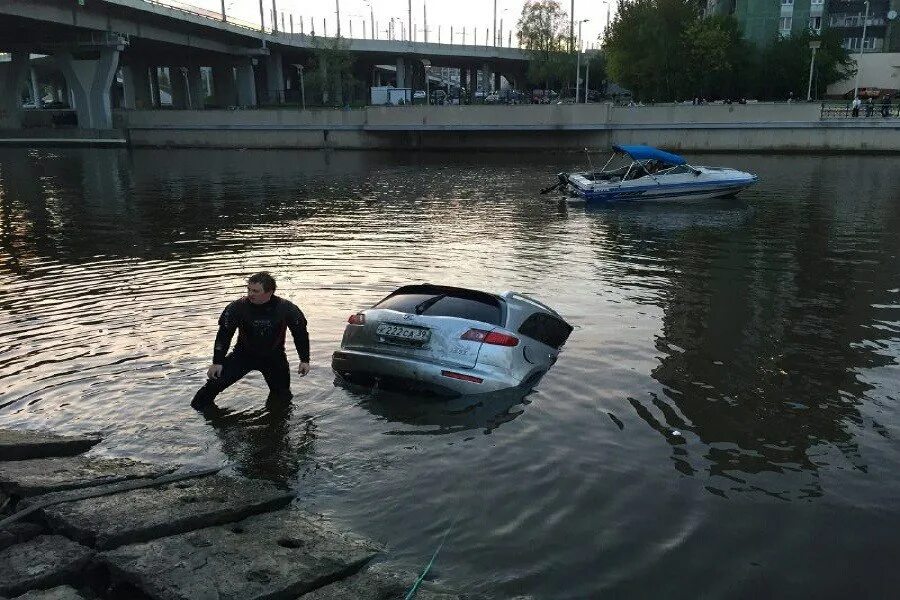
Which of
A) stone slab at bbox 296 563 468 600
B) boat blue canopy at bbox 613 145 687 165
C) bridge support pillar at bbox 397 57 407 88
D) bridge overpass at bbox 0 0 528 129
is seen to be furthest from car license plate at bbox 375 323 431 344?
bridge support pillar at bbox 397 57 407 88

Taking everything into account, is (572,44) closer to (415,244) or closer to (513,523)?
(415,244)

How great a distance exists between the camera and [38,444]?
242 inches

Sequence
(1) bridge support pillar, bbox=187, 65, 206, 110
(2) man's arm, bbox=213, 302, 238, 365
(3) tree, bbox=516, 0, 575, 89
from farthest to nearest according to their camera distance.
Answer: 1. (3) tree, bbox=516, 0, 575, 89
2. (1) bridge support pillar, bbox=187, 65, 206, 110
3. (2) man's arm, bbox=213, 302, 238, 365

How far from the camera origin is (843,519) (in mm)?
5578

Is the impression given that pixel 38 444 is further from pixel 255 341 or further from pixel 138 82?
pixel 138 82

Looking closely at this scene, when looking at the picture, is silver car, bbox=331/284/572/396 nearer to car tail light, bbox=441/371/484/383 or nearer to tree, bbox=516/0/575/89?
car tail light, bbox=441/371/484/383

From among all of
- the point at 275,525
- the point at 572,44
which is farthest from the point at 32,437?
the point at 572,44

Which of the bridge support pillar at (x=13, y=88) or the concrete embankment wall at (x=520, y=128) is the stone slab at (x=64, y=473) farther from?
the bridge support pillar at (x=13, y=88)

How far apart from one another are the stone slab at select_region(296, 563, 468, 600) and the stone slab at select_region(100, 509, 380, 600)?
108 mm

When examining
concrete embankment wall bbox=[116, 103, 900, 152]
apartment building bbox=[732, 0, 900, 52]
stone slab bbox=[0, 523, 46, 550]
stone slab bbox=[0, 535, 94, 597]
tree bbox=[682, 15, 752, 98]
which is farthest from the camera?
apartment building bbox=[732, 0, 900, 52]

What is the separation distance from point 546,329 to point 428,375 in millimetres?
1876

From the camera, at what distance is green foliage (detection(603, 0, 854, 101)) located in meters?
67.5

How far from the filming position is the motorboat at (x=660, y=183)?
26.1m

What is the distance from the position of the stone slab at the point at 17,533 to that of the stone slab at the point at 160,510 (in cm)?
10
